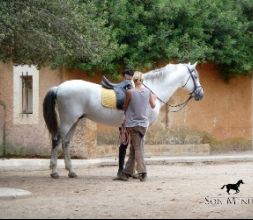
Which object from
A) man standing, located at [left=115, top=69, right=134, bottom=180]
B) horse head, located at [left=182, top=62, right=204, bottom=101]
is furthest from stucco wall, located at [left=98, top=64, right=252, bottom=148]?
man standing, located at [left=115, top=69, right=134, bottom=180]

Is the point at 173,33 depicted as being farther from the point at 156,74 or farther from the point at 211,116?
the point at 156,74

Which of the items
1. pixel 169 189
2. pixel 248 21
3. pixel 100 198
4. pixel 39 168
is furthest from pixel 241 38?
pixel 100 198

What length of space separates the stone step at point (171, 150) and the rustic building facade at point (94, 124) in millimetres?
364

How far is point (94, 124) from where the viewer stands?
1989 centimetres

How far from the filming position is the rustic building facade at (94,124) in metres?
21.7

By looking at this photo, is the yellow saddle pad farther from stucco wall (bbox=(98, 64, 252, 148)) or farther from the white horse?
stucco wall (bbox=(98, 64, 252, 148))

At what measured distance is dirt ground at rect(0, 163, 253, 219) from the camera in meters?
9.91

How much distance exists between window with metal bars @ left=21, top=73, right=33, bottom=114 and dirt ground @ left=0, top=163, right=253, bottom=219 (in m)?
5.62

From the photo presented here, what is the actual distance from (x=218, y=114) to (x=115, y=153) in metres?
4.60

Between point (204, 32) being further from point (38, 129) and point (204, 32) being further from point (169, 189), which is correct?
point (169, 189)

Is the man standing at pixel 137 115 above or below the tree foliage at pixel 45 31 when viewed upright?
below

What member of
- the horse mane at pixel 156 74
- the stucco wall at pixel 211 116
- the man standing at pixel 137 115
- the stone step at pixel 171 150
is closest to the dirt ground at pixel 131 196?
the man standing at pixel 137 115

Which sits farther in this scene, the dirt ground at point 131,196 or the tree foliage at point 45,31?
the tree foliage at point 45,31

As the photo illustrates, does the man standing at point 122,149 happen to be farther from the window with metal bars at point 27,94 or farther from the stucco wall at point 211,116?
the stucco wall at point 211,116
